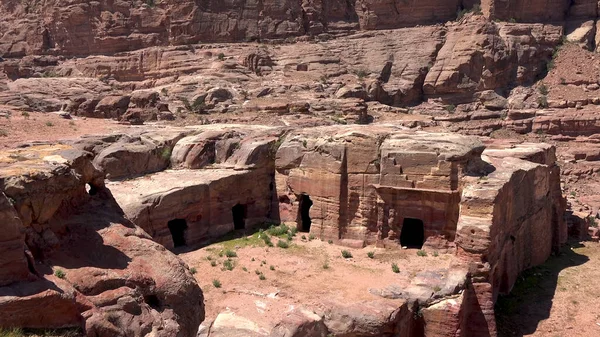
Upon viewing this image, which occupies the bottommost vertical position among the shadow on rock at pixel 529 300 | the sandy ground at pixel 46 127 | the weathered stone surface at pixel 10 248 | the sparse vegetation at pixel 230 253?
the shadow on rock at pixel 529 300

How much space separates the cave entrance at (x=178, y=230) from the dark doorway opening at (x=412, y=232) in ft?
24.6

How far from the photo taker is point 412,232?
19.6m

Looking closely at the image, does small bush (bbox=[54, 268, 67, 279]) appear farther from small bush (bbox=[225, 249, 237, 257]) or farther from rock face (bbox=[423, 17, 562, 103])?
rock face (bbox=[423, 17, 562, 103])

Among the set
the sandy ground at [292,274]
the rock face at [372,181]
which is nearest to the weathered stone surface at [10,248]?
the sandy ground at [292,274]

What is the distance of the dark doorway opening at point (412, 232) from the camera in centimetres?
1942

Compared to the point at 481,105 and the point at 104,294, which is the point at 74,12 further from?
the point at 104,294

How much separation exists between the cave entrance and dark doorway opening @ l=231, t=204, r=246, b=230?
8.38 feet

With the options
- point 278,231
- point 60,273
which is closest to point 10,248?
point 60,273

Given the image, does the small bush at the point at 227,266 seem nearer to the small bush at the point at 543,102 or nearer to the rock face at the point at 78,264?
the rock face at the point at 78,264

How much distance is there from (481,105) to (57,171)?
37.5m

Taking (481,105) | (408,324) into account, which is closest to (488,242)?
(408,324)

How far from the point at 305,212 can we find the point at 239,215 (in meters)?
2.49

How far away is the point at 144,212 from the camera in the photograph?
16.6 metres

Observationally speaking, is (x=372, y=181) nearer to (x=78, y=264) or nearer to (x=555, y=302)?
(x=555, y=302)
